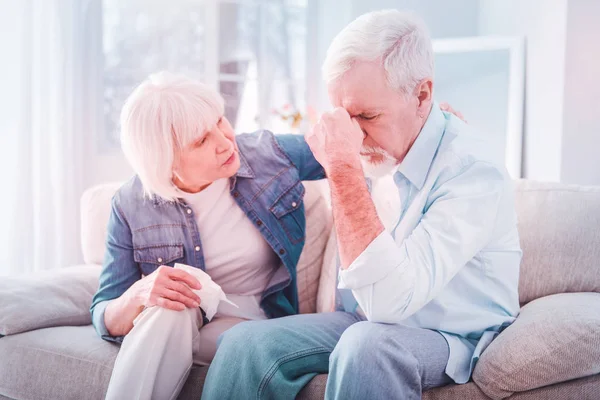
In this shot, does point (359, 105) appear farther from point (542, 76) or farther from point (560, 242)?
point (542, 76)

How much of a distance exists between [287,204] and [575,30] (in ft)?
5.45

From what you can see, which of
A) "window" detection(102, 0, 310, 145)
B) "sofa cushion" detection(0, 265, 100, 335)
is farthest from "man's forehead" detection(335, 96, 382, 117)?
"window" detection(102, 0, 310, 145)

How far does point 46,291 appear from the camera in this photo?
1.97 meters

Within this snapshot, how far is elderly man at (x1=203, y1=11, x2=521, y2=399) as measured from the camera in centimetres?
134

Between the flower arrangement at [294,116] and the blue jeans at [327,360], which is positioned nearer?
the blue jeans at [327,360]

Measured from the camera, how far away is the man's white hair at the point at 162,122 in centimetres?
176

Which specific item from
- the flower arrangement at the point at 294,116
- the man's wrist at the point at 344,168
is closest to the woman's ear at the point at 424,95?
the man's wrist at the point at 344,168

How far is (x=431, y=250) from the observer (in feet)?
4.49

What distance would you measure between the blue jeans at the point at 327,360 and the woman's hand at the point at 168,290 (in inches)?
6.3

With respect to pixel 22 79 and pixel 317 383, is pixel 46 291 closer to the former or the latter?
pixel 317 383

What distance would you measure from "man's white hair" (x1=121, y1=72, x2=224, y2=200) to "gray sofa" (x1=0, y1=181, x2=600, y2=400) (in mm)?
474

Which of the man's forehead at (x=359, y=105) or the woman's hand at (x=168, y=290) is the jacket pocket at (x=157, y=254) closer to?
the woman's hand at (x=168, y=290)

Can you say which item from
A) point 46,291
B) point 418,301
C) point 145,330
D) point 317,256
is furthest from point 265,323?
point 46,291

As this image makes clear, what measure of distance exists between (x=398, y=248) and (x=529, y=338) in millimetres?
374
